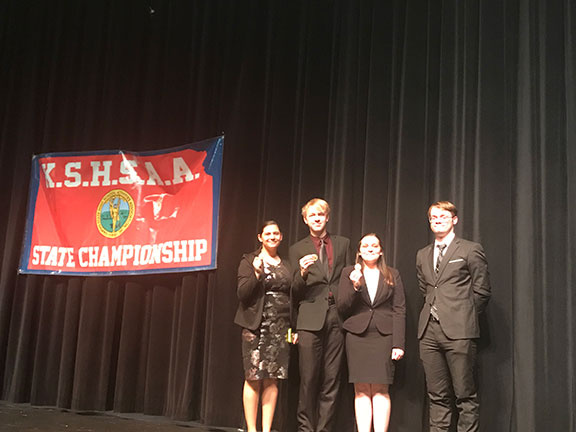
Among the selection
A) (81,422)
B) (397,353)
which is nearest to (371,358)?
(397,353)

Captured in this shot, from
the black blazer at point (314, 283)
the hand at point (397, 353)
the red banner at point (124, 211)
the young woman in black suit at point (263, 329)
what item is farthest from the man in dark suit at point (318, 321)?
the red banner at point (124, 211)

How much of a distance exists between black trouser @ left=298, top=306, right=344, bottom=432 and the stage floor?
788 mm

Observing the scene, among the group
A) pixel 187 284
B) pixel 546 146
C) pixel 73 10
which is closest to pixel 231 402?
pixel 187 284

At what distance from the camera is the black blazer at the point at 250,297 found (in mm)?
3842

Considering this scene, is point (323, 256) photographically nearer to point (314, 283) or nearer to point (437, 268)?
point (314, 283)

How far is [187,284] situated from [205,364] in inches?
25.8

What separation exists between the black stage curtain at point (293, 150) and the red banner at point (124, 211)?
0.14 meters

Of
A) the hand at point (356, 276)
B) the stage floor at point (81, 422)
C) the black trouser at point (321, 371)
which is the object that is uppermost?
the hand at point (356, 276)

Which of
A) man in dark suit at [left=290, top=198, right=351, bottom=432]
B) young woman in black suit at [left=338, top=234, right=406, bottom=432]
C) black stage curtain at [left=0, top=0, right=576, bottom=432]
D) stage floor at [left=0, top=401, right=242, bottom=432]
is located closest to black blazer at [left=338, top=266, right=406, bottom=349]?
young woman in black suit at [left=338, top=234, right=406, bottom=432]

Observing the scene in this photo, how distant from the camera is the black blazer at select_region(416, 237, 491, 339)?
343 cm

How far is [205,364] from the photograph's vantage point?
180 inches

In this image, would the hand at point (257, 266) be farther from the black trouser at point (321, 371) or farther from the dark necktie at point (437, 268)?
the dark necktie at point (437, 268)

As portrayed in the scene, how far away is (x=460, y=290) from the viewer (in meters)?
3.49

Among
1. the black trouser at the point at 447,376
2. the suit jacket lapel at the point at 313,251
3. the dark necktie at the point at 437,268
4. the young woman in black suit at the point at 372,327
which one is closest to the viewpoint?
the black trouser at the point at 447,376
